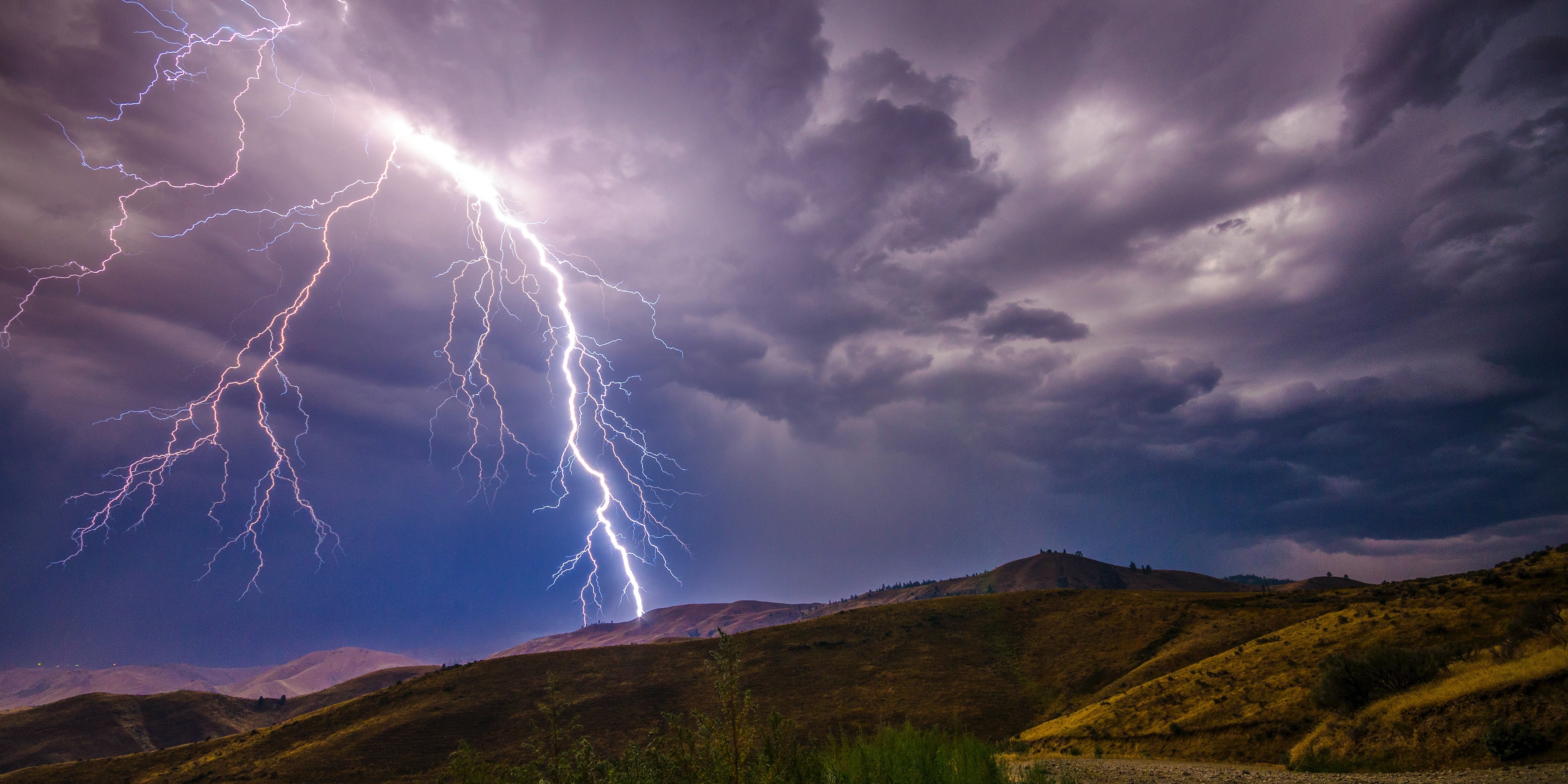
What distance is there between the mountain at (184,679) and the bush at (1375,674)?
478 ft

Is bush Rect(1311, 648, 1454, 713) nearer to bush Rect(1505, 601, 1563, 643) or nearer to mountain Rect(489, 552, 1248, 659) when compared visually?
bush Rect(1505, 601, 1563, 643)

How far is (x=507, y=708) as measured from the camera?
1853 inches

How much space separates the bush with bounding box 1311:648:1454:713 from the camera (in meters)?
16.9

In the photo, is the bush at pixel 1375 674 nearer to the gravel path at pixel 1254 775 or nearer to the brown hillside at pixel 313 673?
the gravel path at pixel 1254 775

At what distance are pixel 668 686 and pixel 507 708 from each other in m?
13.1

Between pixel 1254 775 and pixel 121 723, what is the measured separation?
98019 millimetres

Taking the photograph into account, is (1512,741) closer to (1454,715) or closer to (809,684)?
(1454,715)

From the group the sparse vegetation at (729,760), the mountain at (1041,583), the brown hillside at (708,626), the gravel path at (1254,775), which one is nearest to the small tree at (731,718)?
the sparse vegetation at (729,760)

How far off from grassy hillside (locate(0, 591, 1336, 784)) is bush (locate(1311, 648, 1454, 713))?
19.5 meters

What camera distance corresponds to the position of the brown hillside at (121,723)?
5538cm

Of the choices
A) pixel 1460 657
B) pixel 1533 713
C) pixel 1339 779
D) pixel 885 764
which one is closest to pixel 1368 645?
pixel 1460 657

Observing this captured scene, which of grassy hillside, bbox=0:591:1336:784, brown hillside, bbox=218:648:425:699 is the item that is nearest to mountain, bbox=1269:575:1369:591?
grassy hillside, bbox=0:591:1336:784

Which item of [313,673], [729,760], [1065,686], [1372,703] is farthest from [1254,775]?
[313,673]

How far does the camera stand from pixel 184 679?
169750 millimetres
